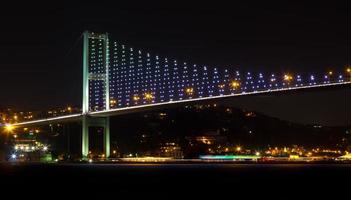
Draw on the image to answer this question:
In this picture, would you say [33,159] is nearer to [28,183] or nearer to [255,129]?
[255,129]

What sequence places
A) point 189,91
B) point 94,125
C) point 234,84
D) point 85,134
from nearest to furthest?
point 234,84 < point 189,91 < point 85,134 < point 94,125

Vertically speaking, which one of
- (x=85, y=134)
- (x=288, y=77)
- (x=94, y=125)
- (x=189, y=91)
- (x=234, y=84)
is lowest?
(x=85, y=134)

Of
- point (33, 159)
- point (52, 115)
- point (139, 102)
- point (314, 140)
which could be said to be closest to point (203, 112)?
point (314, 140)

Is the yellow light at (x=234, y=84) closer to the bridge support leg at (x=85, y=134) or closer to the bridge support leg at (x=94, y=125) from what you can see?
the bridge support leg at (x=94, y=125)

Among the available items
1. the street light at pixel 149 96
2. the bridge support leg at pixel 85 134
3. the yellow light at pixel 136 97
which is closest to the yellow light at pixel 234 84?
the street light at pixel 149 96

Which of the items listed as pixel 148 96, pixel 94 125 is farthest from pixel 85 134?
pixel 148 96

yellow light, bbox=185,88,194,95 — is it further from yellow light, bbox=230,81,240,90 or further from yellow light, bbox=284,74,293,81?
yellow light, bbox=284,74,293,81

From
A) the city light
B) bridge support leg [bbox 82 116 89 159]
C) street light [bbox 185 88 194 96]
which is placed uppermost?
street light [bbox 185 88 194 96]

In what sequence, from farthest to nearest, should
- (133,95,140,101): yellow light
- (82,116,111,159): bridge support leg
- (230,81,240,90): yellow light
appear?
(133,95,140,101): yellow light, (82,116,111,159): bridge support leg, (230,81,240,90): yellow light

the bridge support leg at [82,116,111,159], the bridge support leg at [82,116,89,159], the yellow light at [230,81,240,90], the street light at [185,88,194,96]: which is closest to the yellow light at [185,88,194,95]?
the street light at [185,88,194,96]

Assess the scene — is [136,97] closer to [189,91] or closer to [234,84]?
[189,91]

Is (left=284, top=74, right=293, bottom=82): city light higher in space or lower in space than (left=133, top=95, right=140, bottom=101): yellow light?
lower
